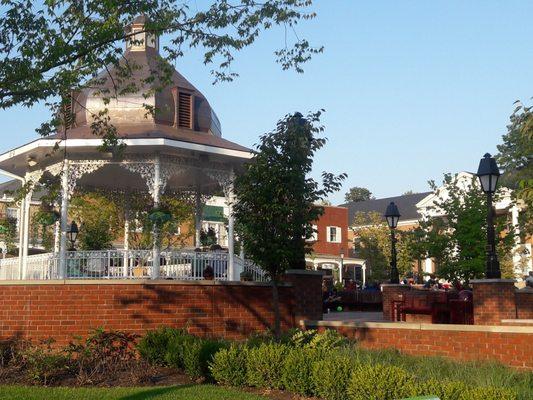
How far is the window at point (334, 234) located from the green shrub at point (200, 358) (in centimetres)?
4623

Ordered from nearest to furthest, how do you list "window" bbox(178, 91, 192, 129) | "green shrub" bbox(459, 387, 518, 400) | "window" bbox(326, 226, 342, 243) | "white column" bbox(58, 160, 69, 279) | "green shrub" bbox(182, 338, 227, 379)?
1. "green shrub" bbox(459, 387, 518, 400)
2. "green shrub" bbox(182, 338, 227, 379)
3. "white column" bbox(58, 160, 69, 279)
4. "window" bbox(178, 91, 192, 129)
5. "window" bbox(326, 226, 342, 243)

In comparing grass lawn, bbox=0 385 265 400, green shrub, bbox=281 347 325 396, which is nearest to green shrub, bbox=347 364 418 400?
green shrub, bbox=281 347 325 396

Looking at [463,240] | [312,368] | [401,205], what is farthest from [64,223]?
[401,205]

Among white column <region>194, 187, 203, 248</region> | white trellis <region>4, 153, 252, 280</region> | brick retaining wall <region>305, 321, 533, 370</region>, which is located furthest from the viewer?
Answer: white column <region>194, 187, 203, 248</region>

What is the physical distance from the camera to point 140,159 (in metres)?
17.7

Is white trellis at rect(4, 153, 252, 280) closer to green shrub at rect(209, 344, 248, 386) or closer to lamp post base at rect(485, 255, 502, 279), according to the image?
lamp post base at rect(485, 255, 502, 279)

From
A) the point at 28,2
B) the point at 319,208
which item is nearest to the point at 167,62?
the point at 28,2

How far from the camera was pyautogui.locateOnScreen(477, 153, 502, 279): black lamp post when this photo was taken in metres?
14.4

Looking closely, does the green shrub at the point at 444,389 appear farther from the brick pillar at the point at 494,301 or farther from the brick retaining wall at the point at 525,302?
the brick retaining wall at the point at 525,302

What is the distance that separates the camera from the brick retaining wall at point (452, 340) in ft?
36.1

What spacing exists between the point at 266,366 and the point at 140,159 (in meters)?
9.39

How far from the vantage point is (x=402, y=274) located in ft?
162

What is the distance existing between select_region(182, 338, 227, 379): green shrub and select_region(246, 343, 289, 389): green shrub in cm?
77

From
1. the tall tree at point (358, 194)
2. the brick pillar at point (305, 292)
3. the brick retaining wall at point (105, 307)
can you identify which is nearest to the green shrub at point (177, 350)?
the brick retaining wall at point (105, 307)
